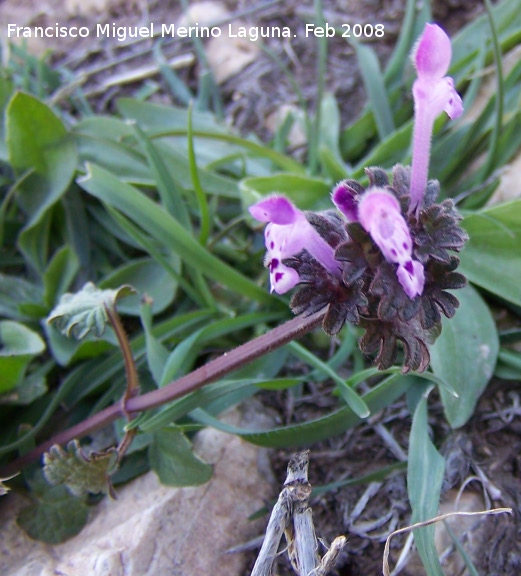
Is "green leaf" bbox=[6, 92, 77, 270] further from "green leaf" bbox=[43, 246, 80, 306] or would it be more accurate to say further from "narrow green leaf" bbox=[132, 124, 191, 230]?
"narrow green leaf" bbox=[132, 124, 191, 230]

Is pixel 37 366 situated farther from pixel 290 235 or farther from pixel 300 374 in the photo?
pixel 290 235

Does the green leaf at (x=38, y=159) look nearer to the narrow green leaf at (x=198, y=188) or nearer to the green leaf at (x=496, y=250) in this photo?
the narrow green leaf at (x=198, y=188)

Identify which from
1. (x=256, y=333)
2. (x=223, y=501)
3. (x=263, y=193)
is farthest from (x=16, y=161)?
(x=223, y=501)

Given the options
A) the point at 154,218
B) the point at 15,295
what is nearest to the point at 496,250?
the point at 154,218

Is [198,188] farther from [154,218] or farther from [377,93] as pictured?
[377,93]

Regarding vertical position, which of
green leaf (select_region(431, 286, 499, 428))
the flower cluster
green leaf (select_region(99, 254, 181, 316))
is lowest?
green leaf (select_region(99, 254, 181, 316))

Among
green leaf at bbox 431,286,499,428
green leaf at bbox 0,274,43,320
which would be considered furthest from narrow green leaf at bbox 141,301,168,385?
green leaf at bbox 431,286,499,428
